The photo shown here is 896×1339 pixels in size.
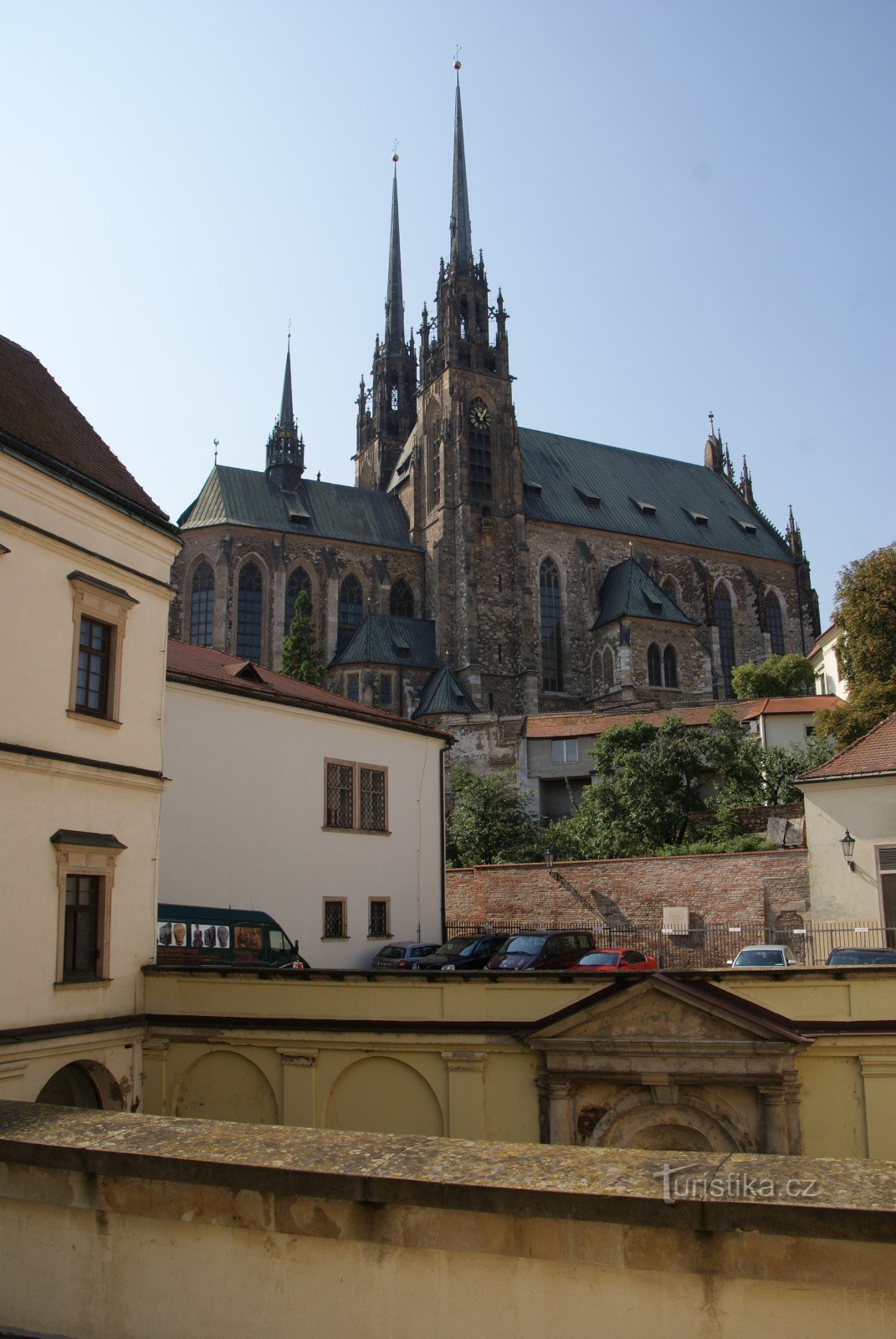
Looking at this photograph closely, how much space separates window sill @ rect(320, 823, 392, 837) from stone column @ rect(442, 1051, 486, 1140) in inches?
407

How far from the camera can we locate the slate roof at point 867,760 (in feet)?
80.3

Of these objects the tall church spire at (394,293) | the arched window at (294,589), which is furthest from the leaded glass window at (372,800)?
the tall church spire at (394,293)

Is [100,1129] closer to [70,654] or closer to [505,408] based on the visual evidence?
[70,654]

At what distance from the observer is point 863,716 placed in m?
35.3

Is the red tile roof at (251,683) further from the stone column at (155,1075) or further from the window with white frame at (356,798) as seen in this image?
the stone column at (155,1075)

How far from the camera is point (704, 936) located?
30.4 metres

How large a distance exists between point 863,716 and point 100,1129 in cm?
3312

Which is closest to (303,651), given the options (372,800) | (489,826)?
(489,826)

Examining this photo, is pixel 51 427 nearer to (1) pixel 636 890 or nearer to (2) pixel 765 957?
(2) pixel 765 957

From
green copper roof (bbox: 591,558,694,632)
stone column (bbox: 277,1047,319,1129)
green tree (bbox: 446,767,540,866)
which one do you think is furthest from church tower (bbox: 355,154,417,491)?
stone column (bbox: 277,1047,319,1129)

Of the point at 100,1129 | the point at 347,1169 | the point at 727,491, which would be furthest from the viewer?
the point at 727,491

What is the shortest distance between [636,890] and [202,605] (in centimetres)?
3519

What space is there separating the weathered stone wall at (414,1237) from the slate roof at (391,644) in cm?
5393

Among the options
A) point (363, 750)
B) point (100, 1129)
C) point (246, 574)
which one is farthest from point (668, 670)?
point (100, 1129)
